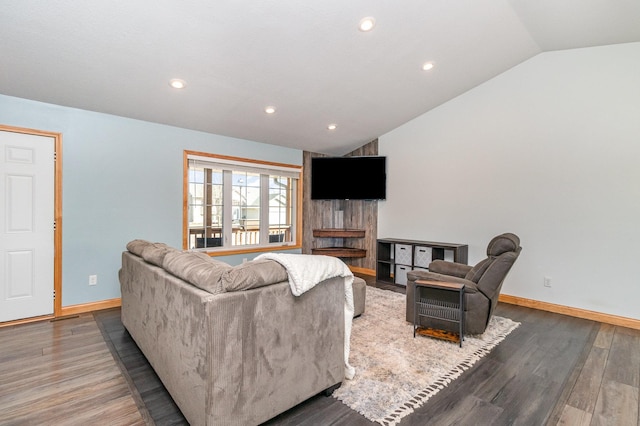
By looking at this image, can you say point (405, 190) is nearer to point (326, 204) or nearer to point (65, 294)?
point (326, 204)

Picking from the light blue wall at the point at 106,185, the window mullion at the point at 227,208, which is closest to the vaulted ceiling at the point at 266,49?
the light blue wall at the point at 106,185

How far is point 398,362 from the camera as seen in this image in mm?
2506

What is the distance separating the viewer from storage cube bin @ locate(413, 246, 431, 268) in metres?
4.76

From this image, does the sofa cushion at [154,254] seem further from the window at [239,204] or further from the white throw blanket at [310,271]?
the window at [239,204]

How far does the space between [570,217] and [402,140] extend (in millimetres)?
2684

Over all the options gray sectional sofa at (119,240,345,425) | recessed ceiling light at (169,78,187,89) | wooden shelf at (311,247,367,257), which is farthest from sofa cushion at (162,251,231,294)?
wooden shelf at (311,247,367,257)

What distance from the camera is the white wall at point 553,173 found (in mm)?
3445

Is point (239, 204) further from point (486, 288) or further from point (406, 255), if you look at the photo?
point (486, 288)

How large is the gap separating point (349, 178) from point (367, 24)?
3137 millimetres

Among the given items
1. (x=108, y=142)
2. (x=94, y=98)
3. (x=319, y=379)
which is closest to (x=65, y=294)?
(x=108, y=142)

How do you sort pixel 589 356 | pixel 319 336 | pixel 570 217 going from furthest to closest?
pixel 570 217, pixel 589 356, pixel 319 336

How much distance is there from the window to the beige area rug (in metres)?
2.51

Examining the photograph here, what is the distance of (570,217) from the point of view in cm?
378

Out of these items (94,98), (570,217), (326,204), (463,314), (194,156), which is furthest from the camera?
(326,204)
